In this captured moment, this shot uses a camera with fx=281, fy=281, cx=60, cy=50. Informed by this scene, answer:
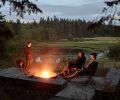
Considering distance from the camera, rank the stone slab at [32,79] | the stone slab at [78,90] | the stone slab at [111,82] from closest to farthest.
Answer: the stone slab at [78,90]
the stone slab at [111,82]
the stone slab at [32,79]

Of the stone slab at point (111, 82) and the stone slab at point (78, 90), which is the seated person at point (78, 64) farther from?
the stone slab at point (111, 82)

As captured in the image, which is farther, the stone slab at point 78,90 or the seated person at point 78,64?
the seated person at point 78,64

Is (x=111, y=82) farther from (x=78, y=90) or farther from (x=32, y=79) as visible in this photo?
(x=32, y=79)

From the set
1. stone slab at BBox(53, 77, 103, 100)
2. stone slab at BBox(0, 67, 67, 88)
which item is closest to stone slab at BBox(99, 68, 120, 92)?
stone slab at BBox(53, 77, 103, 100)

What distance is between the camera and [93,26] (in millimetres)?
7445

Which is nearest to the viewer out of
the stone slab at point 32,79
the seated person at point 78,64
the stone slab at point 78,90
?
the stone slab at point 78,90

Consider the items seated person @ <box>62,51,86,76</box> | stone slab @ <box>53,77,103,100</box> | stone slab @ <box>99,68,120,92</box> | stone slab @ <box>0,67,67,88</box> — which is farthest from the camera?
seated person @ <box>62,51,86,76</box>

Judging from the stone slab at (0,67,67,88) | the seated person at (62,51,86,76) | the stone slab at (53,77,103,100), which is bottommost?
the stone slab at (53,77,103,100)

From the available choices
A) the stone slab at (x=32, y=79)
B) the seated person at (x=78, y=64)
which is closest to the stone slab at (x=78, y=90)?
the stone slab at (x=32, y=79)

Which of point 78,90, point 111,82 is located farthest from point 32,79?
point 111,82

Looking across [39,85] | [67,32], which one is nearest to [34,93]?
[39,85]

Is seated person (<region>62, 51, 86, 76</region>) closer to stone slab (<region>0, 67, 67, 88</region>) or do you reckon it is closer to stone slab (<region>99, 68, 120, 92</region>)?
stone slab (<region>99, 68, 120, 92</region>)

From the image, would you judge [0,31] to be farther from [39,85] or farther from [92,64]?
[92,64]

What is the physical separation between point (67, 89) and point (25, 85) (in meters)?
1.84
